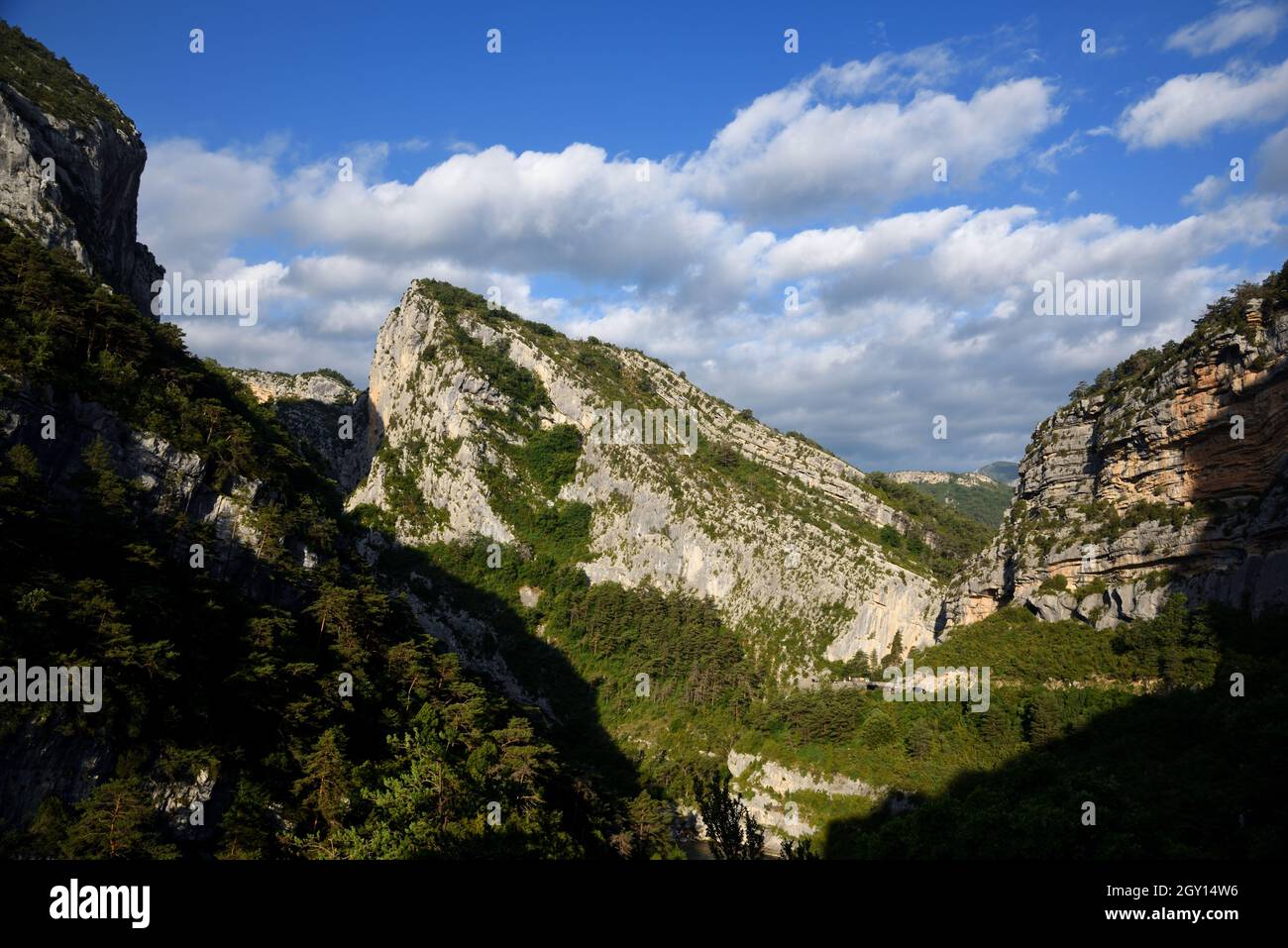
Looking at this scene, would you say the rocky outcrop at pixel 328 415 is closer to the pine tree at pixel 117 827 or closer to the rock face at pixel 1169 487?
the pine tree at pixel 117 827

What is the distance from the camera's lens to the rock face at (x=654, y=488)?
2729 inches

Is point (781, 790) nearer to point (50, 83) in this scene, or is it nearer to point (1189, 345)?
point (1189, 345)

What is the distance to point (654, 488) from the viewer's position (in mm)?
86438

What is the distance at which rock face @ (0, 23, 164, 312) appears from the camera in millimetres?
51750

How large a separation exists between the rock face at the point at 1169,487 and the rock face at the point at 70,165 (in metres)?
75.1

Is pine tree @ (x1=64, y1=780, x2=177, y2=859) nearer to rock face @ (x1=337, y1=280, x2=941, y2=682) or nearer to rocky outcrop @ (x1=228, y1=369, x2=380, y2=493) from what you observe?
rock face @ (x1=337, y1=280, x2=941, y2=682)

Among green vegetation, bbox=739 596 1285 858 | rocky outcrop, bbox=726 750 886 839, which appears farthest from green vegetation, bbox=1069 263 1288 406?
rocky outcrop, bbox=726 750 886 839

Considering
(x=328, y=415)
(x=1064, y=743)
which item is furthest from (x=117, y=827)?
(x=328, y=415)

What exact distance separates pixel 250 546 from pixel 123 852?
1947 cm

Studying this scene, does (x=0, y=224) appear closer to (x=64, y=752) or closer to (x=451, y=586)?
(x=64, y=752)

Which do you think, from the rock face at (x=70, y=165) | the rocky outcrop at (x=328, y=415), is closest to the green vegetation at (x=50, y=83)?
the rock face at (x=70, y=165)

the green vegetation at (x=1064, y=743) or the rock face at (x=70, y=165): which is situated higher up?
the rock face at (x=70, y=165)

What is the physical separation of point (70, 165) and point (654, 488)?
63.1 metres
